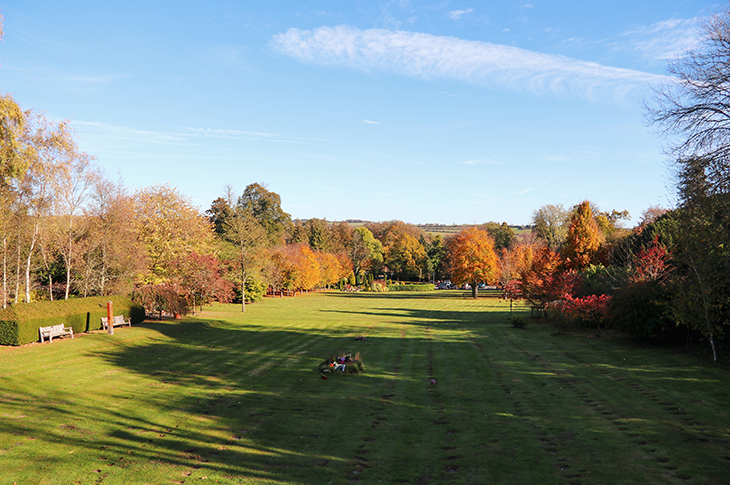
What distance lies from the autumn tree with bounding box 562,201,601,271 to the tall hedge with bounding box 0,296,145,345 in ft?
120

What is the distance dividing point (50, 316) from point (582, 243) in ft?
132

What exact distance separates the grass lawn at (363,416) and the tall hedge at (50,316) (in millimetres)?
1149

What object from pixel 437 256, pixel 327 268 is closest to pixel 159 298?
pixel 327 268

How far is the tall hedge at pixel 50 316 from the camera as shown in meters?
17.8

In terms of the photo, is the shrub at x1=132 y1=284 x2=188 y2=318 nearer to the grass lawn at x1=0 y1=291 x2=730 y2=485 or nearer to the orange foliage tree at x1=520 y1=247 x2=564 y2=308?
the grass lawn at x1=0 y1=291 x2=730 y2=485

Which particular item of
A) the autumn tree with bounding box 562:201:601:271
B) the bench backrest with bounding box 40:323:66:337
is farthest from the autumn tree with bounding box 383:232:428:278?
the bench backrest with bounding box 40:323:66:337

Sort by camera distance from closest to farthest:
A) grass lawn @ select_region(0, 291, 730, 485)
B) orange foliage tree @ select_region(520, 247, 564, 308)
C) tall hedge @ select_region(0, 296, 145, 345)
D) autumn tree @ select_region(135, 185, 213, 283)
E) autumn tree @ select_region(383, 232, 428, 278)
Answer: grass lawn @ select_region(0, 291, 730, 485) < tall hedge @ select_region(0, 296, 145, 345) < orange foliage tree @ select_region(520, 247, 564, 308) < autumn tree @ select_region(135, 185, 213, 283) < autumn tree @ select_region(383, 232, 428, 278)

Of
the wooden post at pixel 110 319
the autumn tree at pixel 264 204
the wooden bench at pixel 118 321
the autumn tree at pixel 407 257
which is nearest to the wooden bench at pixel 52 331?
the wooden post at pixel 110 319

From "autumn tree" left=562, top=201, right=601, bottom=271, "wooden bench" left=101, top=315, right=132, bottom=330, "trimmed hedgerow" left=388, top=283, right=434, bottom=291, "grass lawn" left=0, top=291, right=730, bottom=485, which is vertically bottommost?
"trimmed hedgerow" left=388, top=283, right=434, bottom=291

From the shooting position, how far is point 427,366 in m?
16.3

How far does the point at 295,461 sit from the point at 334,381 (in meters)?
6.40

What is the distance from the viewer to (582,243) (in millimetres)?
40531

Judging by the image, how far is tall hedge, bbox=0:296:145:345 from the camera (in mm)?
17750

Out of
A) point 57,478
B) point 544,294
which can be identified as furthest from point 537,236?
point 57,478
